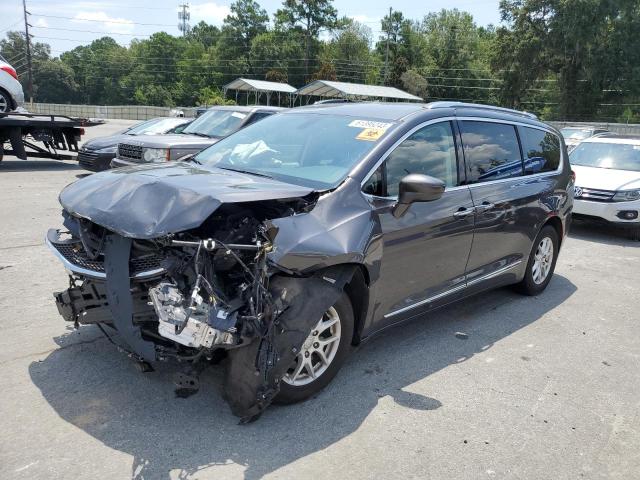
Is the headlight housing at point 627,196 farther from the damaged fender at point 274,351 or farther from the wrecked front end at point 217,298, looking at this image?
the damaged fender at point 274,351

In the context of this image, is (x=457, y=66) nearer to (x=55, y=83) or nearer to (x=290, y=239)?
(x=55, y=83)

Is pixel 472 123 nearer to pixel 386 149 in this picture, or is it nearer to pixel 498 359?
pixel 386 149

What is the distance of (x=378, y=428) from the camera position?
3.34 metres

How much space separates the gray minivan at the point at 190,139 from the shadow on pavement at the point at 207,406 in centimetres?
505

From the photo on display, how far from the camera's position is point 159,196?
324 cm

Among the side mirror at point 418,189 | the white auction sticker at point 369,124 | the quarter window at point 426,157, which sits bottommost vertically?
the side mirror at point 418,189

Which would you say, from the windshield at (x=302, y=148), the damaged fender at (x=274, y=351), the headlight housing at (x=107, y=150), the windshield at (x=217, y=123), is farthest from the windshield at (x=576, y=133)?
the damaged fender at (x=274, y=351)

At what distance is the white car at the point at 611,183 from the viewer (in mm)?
9203

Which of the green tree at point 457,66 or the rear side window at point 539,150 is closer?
the rear side window at point 539,150

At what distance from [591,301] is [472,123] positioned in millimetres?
2682

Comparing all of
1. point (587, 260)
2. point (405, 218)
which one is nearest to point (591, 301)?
point (587, 260)

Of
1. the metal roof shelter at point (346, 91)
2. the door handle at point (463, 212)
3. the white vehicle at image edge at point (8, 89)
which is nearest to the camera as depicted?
the door handle at point (463, 212)

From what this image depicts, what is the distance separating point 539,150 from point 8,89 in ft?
39.8

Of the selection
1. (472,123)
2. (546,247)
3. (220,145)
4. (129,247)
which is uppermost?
(472,123)
